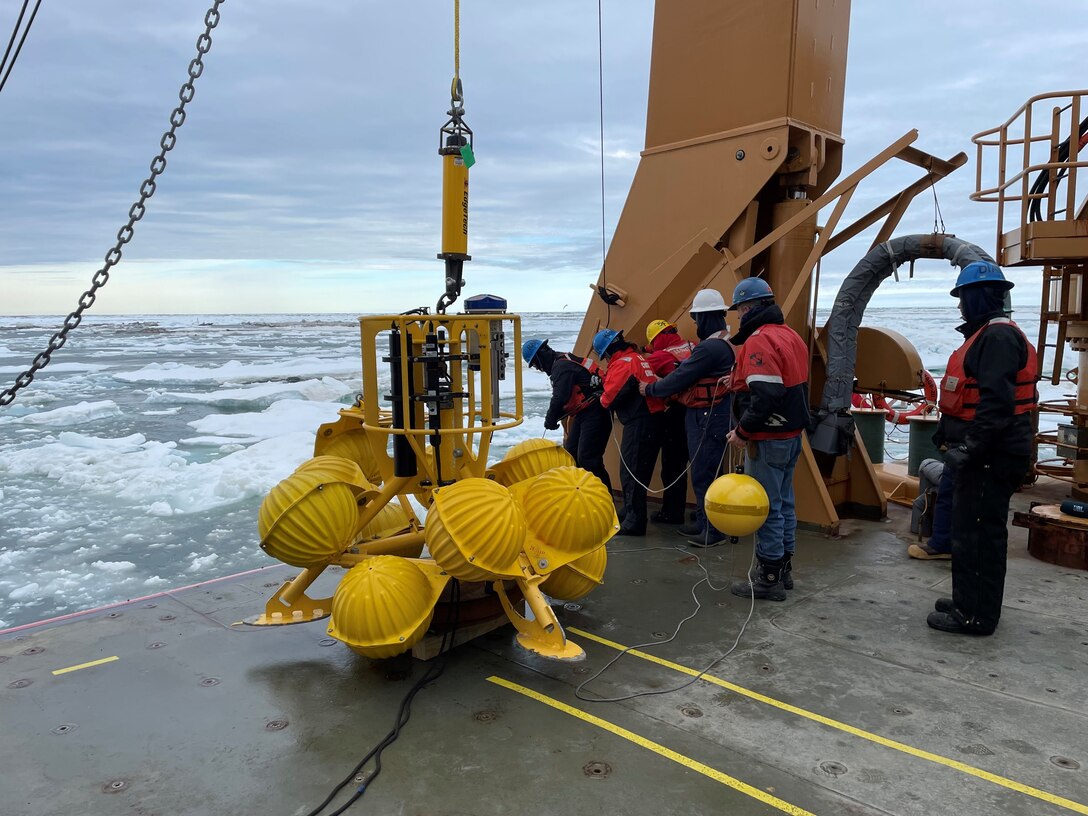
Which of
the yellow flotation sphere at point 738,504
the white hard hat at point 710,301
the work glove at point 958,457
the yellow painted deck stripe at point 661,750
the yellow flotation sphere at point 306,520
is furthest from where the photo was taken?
the white hard hat at point 710,301

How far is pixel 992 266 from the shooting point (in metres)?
3.77

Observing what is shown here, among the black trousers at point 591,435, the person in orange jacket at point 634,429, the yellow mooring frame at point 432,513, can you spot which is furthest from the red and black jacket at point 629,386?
the yellow mooring frame at point 432,513

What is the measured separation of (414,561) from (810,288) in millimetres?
3728

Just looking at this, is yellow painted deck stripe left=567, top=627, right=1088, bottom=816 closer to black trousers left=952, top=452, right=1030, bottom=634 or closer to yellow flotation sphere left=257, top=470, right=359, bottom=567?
black trousers left=952, top=452, right=1030, bottom=634

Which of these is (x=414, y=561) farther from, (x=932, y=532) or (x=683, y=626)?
(x=932, y=532)

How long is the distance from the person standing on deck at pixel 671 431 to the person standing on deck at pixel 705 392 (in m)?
0.17

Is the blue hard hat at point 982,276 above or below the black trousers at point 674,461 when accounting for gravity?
above

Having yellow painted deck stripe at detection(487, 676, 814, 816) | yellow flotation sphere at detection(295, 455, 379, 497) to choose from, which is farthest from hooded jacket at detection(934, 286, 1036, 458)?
yellow flotation sphere at detection(295, 455, 379, 497)

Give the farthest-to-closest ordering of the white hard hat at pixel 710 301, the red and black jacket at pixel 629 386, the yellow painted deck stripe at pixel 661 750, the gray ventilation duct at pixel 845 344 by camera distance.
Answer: the gray ventilation duct at pixel 845 344
the red and black jacket at pixel 629 386
the white hard hat at pixel 710 301
the yellow painted deck stripe at pixel 661 750

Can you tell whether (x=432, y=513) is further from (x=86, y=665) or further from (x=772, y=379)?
(x=772, y=379)

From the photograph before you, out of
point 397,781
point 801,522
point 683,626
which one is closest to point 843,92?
point 801,522

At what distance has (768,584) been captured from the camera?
165 inches

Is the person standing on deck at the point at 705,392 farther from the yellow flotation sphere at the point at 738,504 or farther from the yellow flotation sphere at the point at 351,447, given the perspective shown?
the yellow flotation sphere at the point at 351,447

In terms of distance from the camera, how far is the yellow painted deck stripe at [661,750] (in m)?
2.42
